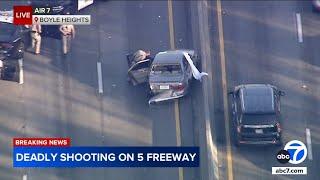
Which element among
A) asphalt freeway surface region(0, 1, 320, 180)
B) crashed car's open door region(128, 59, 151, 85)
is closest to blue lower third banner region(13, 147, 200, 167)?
asphalt freeway surface region(0, 1, 320, 180)

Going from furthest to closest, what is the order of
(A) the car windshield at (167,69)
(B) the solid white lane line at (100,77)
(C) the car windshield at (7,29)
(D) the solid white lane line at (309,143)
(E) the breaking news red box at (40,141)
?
(C) the car windshield at (7,29)
(B) the solid white lane line at (100,77)
(A) the car windshield at (167,69)
(E) the breaking news red box at (40,141)
(D) the solid white lane line at (309,143)

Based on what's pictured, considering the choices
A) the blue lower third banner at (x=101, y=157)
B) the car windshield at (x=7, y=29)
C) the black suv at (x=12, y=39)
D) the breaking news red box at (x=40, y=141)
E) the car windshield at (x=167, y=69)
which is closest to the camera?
the blue lower third banner at (x=101, y=157)

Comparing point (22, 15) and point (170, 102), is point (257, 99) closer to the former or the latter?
point (170, 102)

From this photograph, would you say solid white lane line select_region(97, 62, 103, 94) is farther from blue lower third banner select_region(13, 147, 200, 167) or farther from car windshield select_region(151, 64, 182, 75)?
blue lower third banner select_region(13, 147, 200, 167)

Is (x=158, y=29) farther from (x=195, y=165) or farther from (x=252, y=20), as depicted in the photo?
(x=195, y=165)

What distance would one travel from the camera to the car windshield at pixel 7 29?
2676 cm

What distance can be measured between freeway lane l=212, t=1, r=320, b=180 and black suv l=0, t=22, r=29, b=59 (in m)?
10.3

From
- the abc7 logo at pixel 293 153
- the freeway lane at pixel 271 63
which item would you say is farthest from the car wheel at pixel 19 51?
the abc7 logo at pixel 293 153

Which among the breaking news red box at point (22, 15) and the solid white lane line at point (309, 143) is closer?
the solid white lane line at point (309, 143)

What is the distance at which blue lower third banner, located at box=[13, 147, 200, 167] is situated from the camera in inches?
859

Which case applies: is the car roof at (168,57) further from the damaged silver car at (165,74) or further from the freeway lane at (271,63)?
the freeway lane at (271,63)

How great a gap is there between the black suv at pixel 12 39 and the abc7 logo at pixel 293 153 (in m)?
13.6

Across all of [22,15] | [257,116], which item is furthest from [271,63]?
[22,15]

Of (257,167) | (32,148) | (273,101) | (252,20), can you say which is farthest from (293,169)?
(32,148)
